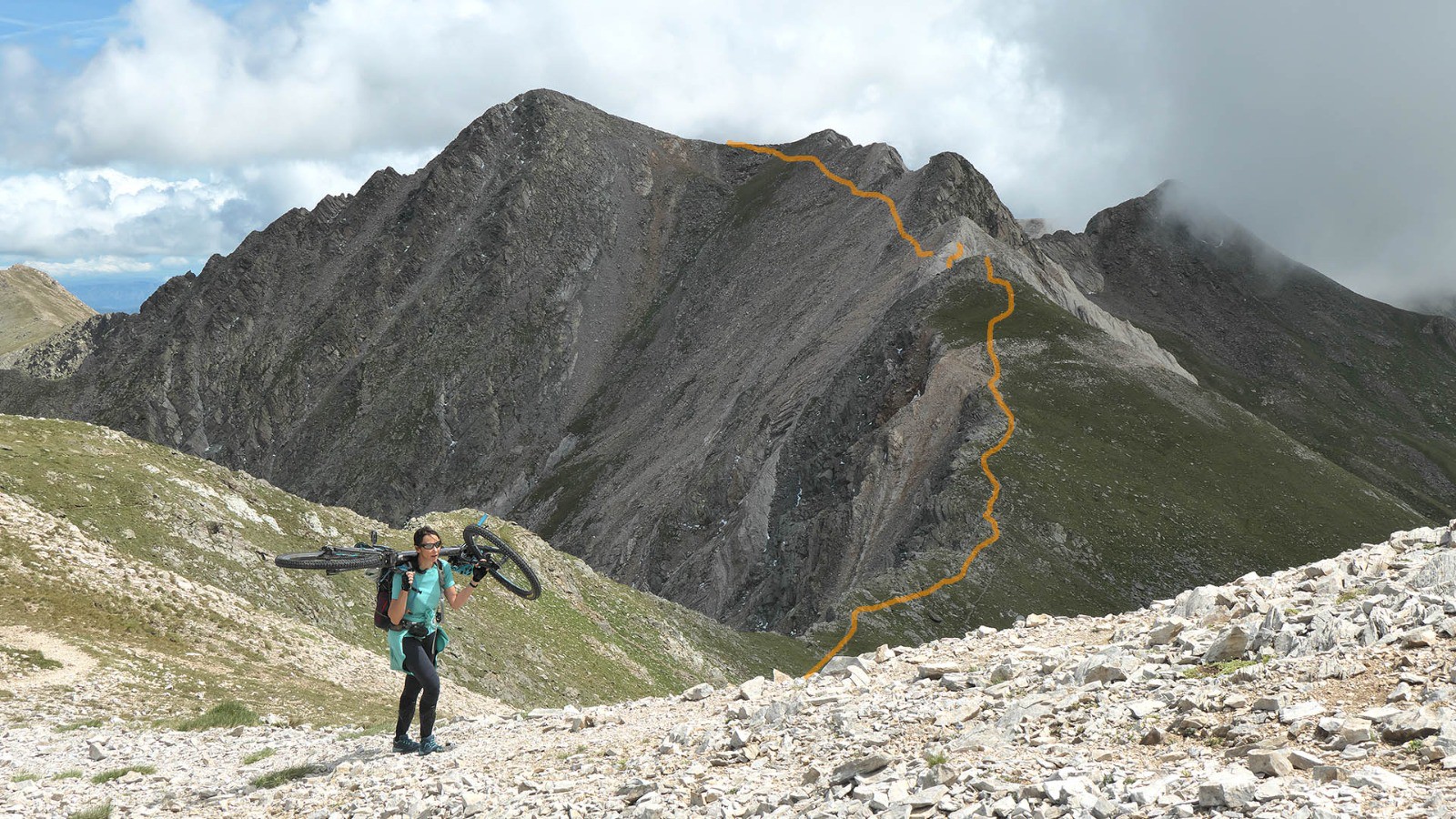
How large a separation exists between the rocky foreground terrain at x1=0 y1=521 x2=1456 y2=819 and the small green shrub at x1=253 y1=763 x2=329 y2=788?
73 millimetres

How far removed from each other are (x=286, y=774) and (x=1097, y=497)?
5561 cm

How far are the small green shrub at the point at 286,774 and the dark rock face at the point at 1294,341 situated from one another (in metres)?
143

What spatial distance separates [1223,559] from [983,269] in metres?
35.6

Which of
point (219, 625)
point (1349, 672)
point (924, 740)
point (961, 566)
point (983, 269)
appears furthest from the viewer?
point (983, 269)

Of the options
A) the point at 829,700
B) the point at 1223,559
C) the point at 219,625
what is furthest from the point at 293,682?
the point at 1223,559

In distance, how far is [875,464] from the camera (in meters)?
68.1

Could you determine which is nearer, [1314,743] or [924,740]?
[1314,743]

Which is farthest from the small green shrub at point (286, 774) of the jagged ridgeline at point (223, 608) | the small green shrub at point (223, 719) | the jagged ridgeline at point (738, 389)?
the jagged ridgeline at point (738, 389)

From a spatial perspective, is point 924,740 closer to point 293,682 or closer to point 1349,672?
point 1349,672

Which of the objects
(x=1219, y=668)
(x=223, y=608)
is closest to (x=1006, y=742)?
(x=1219, y=668)

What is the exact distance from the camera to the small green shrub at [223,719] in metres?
17.3

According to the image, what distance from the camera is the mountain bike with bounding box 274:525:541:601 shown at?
12.3 m

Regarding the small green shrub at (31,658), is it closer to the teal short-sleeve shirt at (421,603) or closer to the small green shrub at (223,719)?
the small green shrub at (223,719)

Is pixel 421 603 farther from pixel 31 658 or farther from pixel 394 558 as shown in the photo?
pixel 31 658
